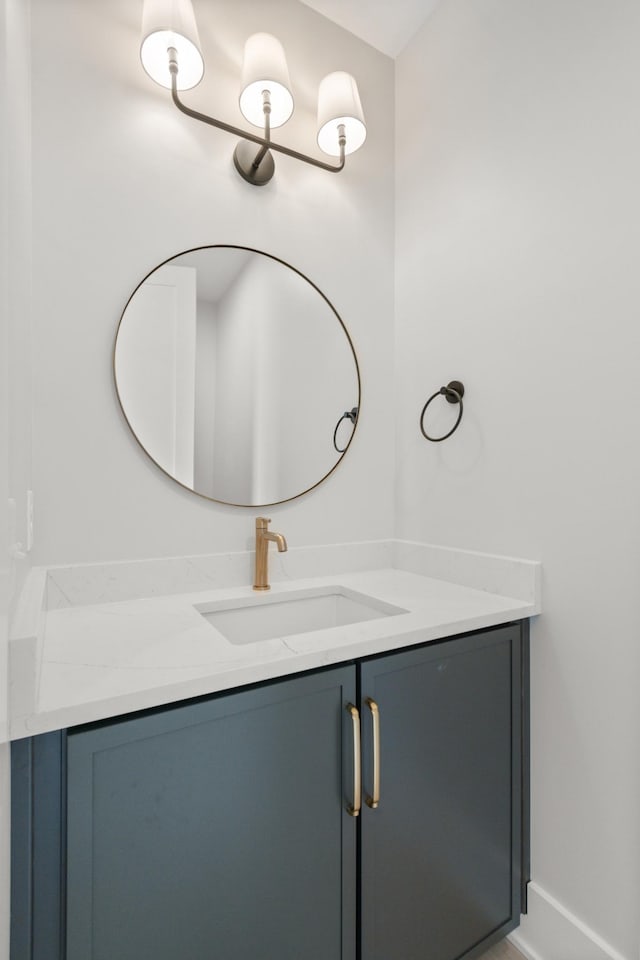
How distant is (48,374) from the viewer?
1229 millimetres

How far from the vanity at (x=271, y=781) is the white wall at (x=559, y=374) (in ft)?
0.38

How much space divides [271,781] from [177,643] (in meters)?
0.32

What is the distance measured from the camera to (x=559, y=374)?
1235 millimetres

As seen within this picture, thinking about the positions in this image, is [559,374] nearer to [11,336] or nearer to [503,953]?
[11,336]

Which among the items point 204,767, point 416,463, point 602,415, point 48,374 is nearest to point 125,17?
point 48,374

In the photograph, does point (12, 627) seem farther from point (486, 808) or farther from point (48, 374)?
point (486, 808)

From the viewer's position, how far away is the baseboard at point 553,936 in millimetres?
1121

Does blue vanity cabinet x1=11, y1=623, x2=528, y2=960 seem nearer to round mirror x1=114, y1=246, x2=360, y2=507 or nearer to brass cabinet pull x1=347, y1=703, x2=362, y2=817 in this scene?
brass cabinet pull x1=347, y1=703, x2=362, y2=817

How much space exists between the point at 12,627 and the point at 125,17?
5.29 ft

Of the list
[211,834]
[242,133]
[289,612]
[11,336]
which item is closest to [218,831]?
[211,834]

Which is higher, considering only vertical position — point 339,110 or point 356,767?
point 339,110

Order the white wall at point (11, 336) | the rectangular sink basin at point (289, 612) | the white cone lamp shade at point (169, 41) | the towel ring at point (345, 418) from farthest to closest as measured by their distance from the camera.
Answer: the towel ring at point (345, 418), the rectangular sink basin at point (289, 612), the white cone lamp shade at point (169, 41), the white wall at point (11, 336)

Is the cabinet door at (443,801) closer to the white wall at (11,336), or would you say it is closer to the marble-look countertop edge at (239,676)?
the marble-look countertop edge at (239,676)

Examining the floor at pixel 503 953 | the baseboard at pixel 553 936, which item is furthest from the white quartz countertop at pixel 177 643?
the floor at pixel 503 953
